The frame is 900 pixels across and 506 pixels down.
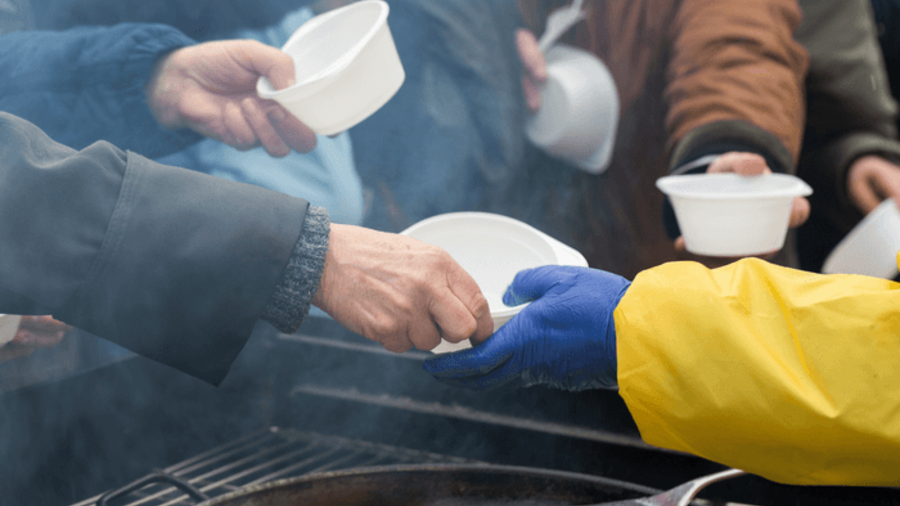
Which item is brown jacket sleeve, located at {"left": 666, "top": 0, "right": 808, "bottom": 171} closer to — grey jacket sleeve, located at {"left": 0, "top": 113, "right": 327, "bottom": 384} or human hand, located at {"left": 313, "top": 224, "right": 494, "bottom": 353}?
human hand, located at {"left": 313, "top": 224, "right": 494, "bottom": 353}

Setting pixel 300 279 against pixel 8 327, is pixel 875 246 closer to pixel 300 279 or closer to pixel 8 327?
pixel 300 279

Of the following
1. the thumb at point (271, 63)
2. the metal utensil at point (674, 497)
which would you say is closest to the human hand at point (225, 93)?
the thumb at point (271, 63)

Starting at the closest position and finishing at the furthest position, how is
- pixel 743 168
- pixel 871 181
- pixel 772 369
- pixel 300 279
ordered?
pixel 772 369, pixel 300 279, pixel 743 168, pixel 871 181

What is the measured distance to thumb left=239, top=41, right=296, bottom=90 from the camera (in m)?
0.98

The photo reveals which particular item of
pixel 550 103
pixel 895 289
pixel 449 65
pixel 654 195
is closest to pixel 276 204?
pixel 895 289

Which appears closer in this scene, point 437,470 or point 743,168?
point 437,470

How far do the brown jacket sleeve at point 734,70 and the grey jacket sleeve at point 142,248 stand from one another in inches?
57.9

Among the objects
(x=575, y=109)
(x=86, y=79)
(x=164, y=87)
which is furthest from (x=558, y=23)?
(x=86, y=79)

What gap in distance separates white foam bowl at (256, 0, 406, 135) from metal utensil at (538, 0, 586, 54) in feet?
2.94

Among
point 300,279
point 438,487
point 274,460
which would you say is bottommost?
point 274,460

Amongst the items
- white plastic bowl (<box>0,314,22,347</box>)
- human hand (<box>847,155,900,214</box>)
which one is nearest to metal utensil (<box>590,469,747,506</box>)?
white plastic bowl (<box>0,314,22,347</box>)

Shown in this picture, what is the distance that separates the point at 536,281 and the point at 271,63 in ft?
2.12

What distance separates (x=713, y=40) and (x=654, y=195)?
59 cm

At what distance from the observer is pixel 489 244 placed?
3.17 feet
